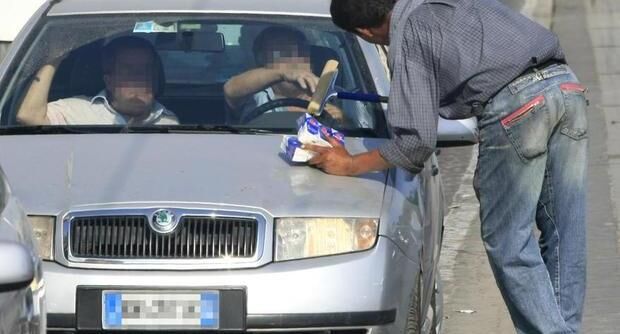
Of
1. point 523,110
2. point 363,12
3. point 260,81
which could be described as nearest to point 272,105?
point 260,81

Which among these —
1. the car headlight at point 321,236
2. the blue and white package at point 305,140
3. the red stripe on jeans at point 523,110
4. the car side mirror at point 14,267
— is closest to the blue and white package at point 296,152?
the blue and white package at point 305,140

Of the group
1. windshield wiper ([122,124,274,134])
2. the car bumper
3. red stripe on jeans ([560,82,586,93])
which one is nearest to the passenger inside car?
windshield wiper ([122,124,274,134])

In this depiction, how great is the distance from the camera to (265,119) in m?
6.34

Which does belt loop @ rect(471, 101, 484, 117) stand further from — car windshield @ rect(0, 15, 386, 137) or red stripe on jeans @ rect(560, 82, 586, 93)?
car windshield @ rect(0, 15, 386, 137)

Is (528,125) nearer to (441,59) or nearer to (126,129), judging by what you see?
(441,59)

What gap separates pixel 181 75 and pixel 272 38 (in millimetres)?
425

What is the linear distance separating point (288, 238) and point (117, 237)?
1.92 ft

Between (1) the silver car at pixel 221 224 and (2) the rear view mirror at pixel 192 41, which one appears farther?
(2) the rear view mirror at pixel 192 41

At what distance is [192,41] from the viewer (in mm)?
6770

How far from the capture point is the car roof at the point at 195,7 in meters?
6.84

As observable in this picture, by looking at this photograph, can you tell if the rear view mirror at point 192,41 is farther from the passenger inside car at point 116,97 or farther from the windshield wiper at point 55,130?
the windshield wiper at point 55,130

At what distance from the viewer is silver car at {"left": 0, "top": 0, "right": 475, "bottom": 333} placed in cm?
514

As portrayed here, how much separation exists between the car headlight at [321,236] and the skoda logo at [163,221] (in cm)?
36

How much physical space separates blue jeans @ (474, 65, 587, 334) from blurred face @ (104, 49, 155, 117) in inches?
60.6
